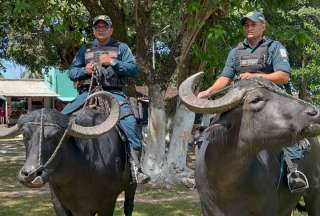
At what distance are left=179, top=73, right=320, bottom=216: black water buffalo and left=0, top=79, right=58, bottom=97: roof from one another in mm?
42411

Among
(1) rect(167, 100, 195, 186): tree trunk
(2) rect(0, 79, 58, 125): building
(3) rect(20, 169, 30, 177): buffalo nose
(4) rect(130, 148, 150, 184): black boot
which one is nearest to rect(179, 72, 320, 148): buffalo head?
(3) rect(20, 169, 30, 177): buffalo nose

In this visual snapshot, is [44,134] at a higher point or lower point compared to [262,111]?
lower

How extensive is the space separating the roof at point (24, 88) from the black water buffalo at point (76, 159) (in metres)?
40.9

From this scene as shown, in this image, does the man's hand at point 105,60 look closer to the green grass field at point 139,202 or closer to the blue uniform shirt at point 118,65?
the blue uniform shirt at point 118,65

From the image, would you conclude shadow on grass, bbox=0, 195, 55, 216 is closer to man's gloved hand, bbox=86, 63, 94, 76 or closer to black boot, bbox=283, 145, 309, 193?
man's gloved hand, bbox=86, 63, 94, 76

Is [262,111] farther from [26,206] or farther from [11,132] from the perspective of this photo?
[26,206]

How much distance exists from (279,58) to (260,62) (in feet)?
0.66

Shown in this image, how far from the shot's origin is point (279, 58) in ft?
17.7

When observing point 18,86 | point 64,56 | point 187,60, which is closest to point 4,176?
point 64,56

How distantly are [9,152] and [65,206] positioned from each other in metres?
17.6

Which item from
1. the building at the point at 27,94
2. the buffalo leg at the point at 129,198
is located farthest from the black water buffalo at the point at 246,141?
the building at the point at 27,94

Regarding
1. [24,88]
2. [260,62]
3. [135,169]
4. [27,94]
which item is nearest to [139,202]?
[135,169]

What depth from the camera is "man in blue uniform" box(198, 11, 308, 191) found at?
17.3ft

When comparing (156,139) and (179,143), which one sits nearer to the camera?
(156,139)
